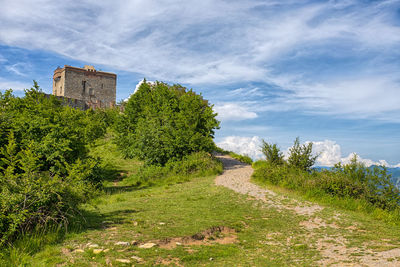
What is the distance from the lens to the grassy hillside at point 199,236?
6.66m

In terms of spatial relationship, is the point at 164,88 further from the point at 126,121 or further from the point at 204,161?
the point at 204,161

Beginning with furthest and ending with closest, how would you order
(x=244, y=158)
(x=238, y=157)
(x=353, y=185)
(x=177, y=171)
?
(x=238, y=157) < (x=244, y=158) < (x=177, y=171) < (x=353, y=185)


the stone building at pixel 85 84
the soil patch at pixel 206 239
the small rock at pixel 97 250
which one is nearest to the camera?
the small rock at pixel 97 250

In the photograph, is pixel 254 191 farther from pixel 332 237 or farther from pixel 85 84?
pixel 85 84

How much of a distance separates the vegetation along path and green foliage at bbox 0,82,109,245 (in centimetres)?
611

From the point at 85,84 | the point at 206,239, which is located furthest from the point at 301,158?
the point at 85,84

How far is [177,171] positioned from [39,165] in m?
13.1

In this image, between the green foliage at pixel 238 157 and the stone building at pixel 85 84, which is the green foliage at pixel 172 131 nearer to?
the green foliage at pixel 238 157

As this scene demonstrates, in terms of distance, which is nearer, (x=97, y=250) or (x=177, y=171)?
(x=97, y=250)

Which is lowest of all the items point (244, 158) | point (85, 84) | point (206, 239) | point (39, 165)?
point (206, 239)

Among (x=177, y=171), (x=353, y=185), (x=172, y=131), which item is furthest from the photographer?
(x=172, y=131)

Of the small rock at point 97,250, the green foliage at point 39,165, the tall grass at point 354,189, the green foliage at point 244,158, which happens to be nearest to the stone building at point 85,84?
the green foliage at point 244,158

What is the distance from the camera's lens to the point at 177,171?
21.5 metres

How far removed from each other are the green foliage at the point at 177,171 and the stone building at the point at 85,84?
48431 millimetres
